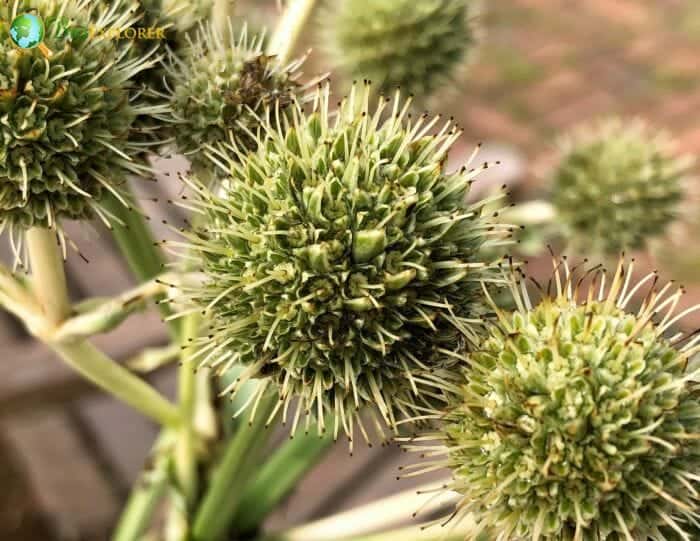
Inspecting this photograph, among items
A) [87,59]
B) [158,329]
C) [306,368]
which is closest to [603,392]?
[306,368]

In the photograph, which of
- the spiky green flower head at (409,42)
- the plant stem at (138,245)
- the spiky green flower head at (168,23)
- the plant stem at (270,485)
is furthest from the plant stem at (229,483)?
the spiky green flower head at (409,42)

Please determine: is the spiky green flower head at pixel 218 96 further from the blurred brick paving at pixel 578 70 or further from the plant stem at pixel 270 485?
the blurred brick paving at pixel 578 70

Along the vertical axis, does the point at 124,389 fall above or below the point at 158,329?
below

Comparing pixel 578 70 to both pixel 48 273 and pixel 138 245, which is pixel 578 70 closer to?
pixel 138 245

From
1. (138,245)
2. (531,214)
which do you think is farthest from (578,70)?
(138,245)

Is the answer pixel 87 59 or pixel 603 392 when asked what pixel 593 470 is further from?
pixel 87 59

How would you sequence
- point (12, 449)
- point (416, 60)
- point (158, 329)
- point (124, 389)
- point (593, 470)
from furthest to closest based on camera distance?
point (12, 449) < point (158, 329) < point (416, 60) < point (124, 389) < point (593, 470)
